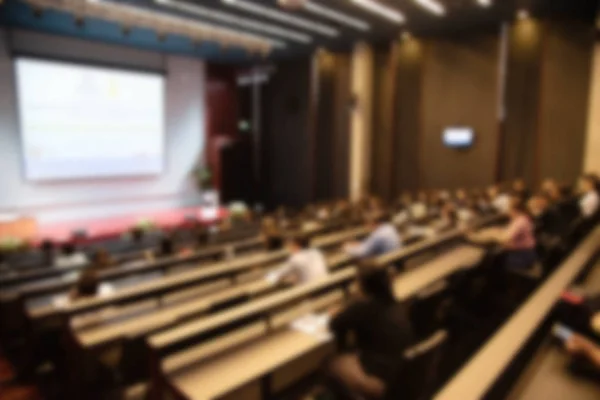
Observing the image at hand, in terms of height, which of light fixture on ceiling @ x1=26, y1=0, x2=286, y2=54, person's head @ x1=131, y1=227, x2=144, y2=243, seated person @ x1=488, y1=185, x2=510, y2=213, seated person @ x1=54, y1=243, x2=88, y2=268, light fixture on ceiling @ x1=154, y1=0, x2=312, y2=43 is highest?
light fixture on ceiling @ x1=154, y1=0, x2=312, y2=43

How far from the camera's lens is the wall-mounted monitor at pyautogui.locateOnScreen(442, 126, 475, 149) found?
920 cm

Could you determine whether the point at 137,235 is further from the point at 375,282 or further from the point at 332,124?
the point at 332,124

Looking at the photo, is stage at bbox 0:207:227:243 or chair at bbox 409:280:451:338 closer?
chair at bbox 409:280:451:338

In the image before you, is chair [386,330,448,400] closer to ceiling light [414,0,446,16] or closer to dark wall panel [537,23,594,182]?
ceiling light [414,0,446,16]

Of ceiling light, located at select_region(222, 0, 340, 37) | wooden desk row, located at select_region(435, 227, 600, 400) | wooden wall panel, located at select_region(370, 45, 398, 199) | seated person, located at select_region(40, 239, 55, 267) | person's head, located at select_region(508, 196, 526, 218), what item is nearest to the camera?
wooden desk row, located at select_region(435, 227, 600, 400)

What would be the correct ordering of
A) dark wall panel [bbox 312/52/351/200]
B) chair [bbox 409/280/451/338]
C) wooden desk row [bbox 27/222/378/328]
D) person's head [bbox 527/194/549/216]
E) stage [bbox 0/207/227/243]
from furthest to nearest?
1. dark wall panel [bbox 312/52/351/200]
2. stage [bbox 0/207/227/243]
3. person's head [bbox 527/194/549/216]
4. wooden desk row [bbox 27/222/378/328]
5. chair [bbox 409/280/451/338]

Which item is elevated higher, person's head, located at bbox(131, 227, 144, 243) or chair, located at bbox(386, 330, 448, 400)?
chair, located at bbox(386, 330, 448, 400)

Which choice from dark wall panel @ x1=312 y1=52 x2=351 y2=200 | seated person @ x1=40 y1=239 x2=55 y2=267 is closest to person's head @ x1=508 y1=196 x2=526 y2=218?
seated person @ x1=40 y1=239 x2=55 y2=267

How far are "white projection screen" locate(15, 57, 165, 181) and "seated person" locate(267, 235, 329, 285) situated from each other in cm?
751

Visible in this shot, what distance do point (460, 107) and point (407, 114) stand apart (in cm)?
125

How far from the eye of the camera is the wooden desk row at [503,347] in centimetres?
200

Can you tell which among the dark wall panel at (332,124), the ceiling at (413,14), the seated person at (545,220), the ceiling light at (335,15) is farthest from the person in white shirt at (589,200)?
the dark wall panel at (332,124)

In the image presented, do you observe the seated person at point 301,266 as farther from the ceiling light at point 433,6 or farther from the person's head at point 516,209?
the ceiling light at point 433,6

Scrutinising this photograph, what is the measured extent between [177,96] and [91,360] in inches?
374
